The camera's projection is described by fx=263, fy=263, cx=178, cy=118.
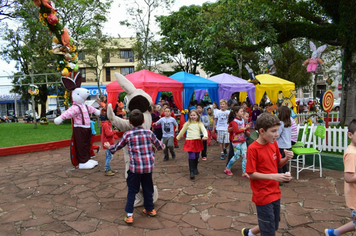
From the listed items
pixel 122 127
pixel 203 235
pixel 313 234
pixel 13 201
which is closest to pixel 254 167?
pixel 203 235

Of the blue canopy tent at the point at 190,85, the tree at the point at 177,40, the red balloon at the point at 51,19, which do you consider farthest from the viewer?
the tree at the point at 177,40

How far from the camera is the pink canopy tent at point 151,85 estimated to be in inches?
400

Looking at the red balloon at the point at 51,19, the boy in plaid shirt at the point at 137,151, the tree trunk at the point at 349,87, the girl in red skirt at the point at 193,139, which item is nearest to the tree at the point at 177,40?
the tree trunk at the point at 349,87

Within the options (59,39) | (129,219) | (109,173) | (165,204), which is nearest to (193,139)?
(165,204)

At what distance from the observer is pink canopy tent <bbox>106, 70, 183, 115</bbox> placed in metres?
10.2

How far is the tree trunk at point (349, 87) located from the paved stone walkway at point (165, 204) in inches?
219

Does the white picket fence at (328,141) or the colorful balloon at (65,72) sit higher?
the colorful balloon at (65,72)

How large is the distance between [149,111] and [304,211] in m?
2.86

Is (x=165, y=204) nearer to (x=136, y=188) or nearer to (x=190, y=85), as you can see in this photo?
(x=136, y=188)

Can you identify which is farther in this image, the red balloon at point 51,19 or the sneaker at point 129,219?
the red balloon at point 51,19

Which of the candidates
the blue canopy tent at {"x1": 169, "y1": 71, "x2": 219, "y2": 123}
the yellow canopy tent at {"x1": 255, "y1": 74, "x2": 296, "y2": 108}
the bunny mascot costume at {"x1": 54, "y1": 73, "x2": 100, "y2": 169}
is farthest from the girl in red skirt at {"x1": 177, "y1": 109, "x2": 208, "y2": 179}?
the yellow canopy tent at {"x1": 255, "y1": 74, "x2": 296, "y2": 108}

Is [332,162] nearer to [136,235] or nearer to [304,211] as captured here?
[304,211]

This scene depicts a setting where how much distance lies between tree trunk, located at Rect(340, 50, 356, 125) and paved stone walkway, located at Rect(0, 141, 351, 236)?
5.57 meters

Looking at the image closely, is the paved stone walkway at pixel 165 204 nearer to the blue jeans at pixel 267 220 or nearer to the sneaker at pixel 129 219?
the sneaker at pixel 129 219
